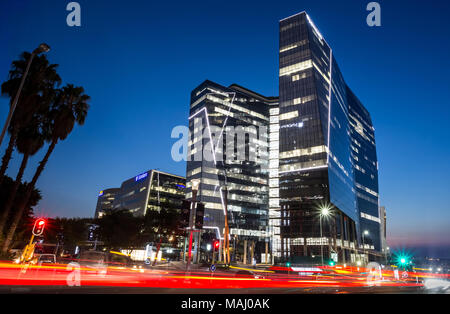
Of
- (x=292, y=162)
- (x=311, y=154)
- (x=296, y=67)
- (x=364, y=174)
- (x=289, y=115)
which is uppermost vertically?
(x=296, y=67)

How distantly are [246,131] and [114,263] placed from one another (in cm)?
10821

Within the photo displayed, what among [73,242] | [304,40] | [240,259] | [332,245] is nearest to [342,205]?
[332,245]

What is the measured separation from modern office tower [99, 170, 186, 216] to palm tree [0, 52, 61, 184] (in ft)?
379

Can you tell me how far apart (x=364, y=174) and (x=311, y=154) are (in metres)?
77.5

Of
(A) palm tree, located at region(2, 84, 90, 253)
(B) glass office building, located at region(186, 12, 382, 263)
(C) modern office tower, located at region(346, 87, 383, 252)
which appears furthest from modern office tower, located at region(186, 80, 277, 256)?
(A) palm tree, located at region(2, 84, 90, 253)

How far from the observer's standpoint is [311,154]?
9750 centimetres

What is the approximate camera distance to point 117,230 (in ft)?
191

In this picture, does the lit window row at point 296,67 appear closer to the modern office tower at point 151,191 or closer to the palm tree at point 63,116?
the modern office tower at point 151,191

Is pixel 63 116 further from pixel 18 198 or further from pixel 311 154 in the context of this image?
pixel 311 154

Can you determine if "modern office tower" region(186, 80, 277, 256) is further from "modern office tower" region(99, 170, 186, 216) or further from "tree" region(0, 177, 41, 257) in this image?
"tree" region(0, 177, 41, 257)

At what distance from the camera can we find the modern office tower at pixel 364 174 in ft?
477

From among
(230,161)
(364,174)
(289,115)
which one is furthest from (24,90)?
(364,174)

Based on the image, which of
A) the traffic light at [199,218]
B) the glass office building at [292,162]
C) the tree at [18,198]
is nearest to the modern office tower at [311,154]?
the glass office building at [292,162]

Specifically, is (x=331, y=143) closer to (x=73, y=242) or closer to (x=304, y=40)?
(x=304, y=40)
